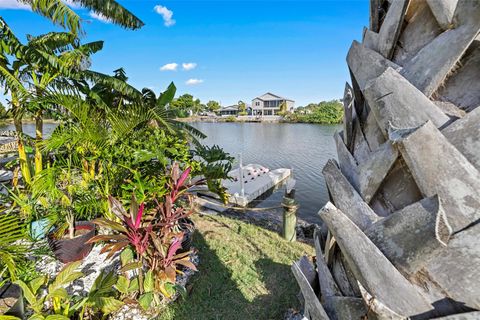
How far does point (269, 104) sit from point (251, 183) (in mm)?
54532

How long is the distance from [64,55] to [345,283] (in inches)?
258

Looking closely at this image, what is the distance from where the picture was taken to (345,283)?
2.35 feet

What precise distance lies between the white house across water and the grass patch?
57224 millimetres

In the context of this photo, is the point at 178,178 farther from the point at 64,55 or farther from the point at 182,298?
the point at 64,55

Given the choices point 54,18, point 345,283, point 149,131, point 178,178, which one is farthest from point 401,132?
point 54,18

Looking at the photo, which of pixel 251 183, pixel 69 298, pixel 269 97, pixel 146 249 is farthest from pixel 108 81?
pixel 269 97

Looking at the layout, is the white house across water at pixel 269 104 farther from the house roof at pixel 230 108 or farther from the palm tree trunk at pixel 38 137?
the palm tree trunk at pixel 38 137

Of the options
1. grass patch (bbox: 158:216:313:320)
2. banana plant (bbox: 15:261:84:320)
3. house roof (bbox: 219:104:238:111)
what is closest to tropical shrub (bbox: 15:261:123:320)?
banana plant (bbox: 15:261:84:320)

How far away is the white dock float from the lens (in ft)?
27.8

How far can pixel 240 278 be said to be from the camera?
3.59m

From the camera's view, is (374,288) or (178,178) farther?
(178,178)

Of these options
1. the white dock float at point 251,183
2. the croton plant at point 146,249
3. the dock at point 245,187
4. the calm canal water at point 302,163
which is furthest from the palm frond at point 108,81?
the calm canal water at point 302,163

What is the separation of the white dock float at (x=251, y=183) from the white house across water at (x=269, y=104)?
50.6 m

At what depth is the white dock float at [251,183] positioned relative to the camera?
27.8 feet
